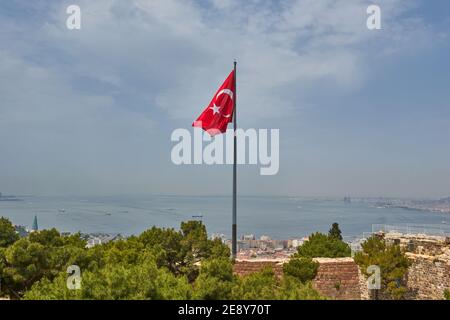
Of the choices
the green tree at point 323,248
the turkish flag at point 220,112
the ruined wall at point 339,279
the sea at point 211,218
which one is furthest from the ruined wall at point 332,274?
the sea at point 211,218

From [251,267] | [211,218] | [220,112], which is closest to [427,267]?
[251,267]

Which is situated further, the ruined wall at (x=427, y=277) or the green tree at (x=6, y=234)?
the green tree at (x=6, y=234)

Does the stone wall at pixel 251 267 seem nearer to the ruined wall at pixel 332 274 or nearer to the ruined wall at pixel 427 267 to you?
the ruined wall at pixel 332 274

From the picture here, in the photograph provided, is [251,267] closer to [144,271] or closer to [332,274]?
[332,274]

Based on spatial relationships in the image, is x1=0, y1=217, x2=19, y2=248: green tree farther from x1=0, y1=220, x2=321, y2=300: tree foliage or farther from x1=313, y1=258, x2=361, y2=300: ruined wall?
x1=313, y1=258, x2=361, y2=300: ruined wall
